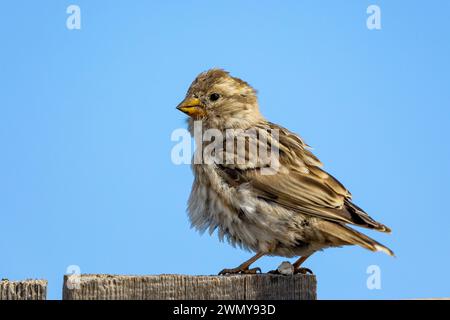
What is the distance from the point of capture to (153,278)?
3.75 meters

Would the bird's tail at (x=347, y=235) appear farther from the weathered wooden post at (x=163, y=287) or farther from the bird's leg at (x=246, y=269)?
the weathered wooden post at (x=163, y=287)

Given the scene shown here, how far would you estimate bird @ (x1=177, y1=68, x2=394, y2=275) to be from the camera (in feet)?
17.6

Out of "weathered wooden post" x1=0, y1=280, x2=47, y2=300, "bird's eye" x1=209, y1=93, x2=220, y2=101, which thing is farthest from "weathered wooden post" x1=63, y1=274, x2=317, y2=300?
"bird's eye" x1=209, y1=93, x2=220, y2=101

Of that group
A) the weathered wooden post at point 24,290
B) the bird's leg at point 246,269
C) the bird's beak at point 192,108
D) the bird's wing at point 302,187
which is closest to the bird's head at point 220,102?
the bird's beak at point 192,108

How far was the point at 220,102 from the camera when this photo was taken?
6.75 metres

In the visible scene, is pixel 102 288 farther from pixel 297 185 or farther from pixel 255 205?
pixel 297 185

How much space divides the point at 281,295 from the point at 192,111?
301 cm

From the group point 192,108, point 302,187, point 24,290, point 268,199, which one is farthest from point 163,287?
point 192,108

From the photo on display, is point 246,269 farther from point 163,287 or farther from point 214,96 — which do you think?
point 214,96

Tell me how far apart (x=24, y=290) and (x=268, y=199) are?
239 cm

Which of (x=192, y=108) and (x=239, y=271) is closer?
(x=239, y=271)
